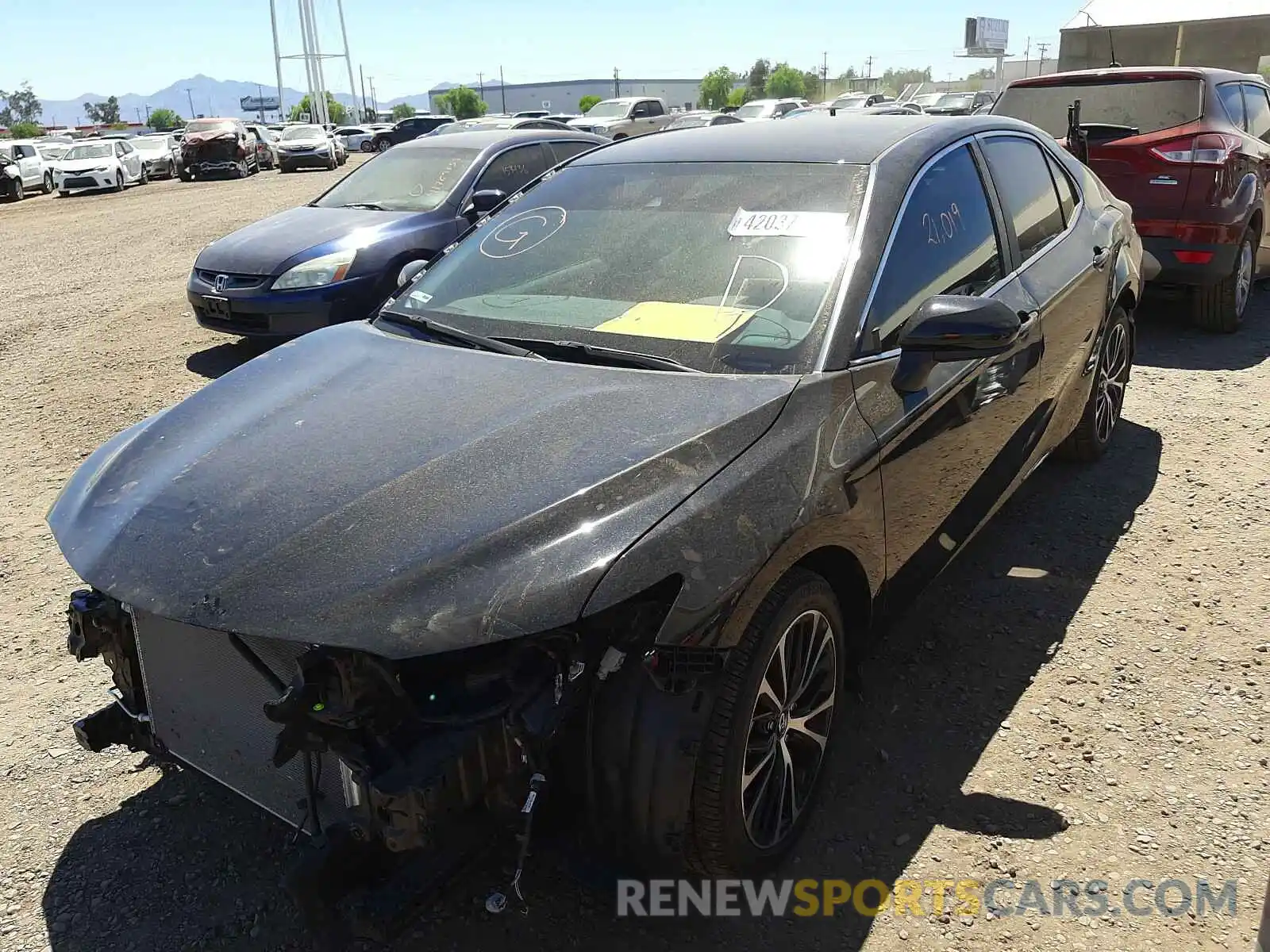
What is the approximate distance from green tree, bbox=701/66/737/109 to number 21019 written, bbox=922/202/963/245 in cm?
10986

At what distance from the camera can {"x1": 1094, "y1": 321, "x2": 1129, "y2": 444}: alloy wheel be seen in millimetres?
4766

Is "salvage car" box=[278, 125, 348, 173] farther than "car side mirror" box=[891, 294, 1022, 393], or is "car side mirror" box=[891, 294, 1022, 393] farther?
"salvage car" box=[278, 125, 348, 173]

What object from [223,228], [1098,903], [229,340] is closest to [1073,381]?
[1098,903]

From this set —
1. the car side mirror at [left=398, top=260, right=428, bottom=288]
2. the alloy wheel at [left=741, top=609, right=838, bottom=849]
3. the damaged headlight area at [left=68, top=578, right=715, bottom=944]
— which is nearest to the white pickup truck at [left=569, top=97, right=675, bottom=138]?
the car side mirror at [left=398, top=260, right=428, bottom=288]

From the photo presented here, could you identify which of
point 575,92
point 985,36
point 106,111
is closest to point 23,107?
point 106,111

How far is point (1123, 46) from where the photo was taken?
20406 mm

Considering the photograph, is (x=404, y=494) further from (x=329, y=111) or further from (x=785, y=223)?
(x=329, y=111)

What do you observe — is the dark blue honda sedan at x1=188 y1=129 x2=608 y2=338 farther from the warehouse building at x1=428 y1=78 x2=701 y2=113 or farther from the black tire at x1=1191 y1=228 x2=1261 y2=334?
the warehouse building at x1=428 y1=78 x2=701 y2=113

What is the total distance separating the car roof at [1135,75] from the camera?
7309mm

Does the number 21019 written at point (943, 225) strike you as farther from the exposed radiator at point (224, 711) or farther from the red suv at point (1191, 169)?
the red suv at point (1191, 169)

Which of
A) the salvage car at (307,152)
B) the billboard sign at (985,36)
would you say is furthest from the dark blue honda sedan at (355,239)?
the billboard sign at (985,36)

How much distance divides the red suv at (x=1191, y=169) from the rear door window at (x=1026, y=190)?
2921 mm

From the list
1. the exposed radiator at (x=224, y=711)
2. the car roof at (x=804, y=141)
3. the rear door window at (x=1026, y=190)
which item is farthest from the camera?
the rear door window at (x=1026, y=190)

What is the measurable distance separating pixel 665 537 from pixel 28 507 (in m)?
4.12
